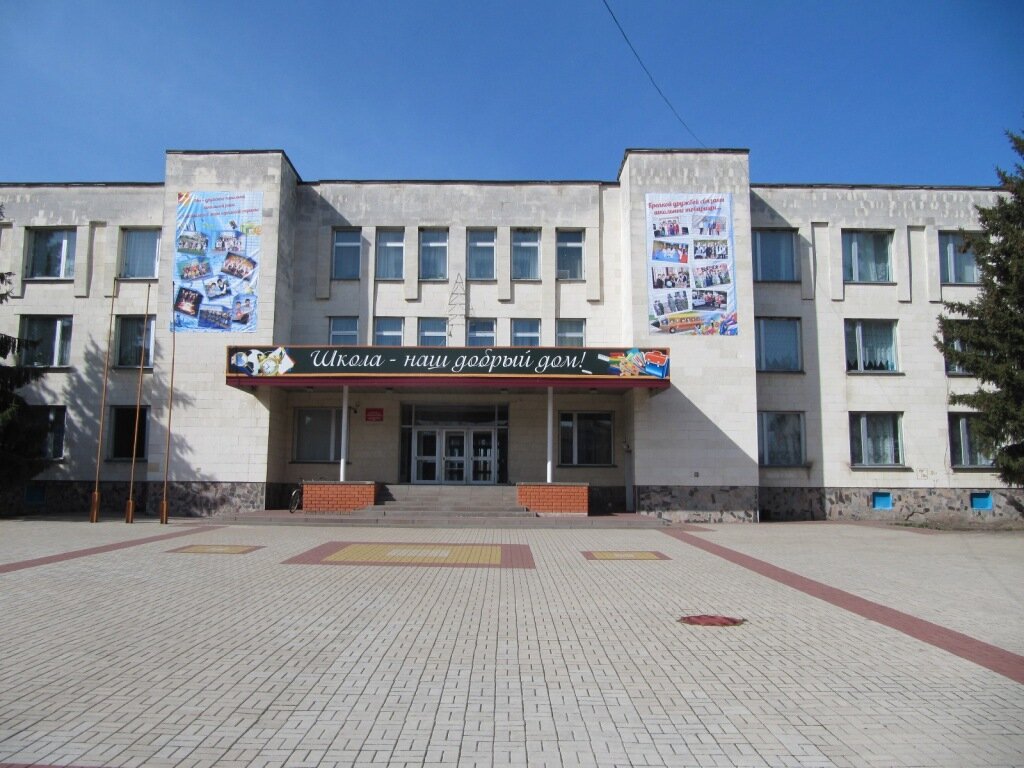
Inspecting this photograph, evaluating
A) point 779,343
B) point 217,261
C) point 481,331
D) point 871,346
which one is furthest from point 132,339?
point 871,346

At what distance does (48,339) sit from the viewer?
25.5 m

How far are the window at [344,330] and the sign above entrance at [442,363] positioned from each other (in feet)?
11.3

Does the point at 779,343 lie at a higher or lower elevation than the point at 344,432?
higher

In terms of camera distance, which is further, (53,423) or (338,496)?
(53,423)

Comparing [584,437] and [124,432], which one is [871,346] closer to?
[584,437]

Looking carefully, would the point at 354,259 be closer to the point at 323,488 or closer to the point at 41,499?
the point at 323,488

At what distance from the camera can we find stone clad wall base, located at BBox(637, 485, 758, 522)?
2281cm

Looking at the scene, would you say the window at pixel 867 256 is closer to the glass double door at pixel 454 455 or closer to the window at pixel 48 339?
the glass double door at pixel 454 455

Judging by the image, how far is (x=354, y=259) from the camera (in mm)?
25703

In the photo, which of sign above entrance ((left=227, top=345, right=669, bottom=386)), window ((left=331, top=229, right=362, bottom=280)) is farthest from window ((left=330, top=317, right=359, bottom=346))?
sign above entrance ((left=227, top=345, right=669, bottom=386))

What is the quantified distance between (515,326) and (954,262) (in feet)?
48.7

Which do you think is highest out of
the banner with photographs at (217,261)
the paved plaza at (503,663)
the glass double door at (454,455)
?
the banner with photographs at (217,261)

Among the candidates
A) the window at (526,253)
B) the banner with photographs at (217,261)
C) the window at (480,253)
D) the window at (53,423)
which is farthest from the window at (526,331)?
the window at (53,423)

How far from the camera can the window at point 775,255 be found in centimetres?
2544
